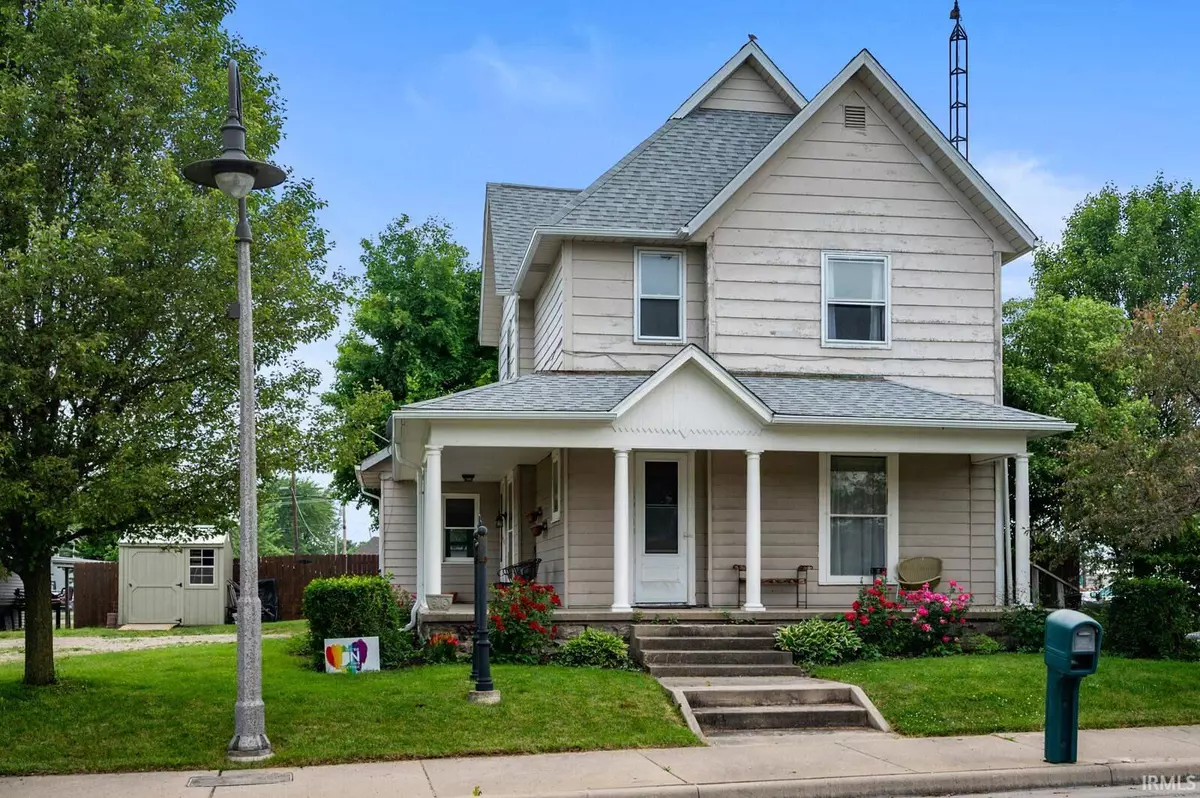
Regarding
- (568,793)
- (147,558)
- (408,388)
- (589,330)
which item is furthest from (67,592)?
(568,793)

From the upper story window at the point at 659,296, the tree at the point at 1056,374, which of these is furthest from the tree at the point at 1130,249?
the upper story window at the point at 659,296

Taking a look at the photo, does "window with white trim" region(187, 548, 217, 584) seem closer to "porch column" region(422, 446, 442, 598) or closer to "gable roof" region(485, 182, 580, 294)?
"gable roof" region(485, 182, 580, 294)

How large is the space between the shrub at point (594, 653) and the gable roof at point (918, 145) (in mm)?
6205

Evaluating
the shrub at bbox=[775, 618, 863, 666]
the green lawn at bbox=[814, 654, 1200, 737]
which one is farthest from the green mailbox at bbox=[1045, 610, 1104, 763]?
the shrub at bbox=[775, 618, 863, 666]

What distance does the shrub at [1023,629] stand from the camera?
1612 cm

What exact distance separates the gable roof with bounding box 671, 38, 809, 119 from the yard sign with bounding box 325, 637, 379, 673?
10951 mm

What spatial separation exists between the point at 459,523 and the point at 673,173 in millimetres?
9296

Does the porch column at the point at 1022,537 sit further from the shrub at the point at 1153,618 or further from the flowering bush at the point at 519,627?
the flowering bush at the point at 519,627

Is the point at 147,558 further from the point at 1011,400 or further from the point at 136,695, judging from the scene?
the point at 1011,400

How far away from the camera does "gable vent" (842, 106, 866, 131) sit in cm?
1850

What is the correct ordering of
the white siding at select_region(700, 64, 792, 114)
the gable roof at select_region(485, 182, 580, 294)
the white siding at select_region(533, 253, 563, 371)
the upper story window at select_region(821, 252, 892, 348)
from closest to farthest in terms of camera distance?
the upper story window at select_region(821, 252, 892, 348) → the white siding at select_region(533, 253, 563, 371) → the white siding at select_region(700, 64, 792, 114) → the gable roof at select_region(485, 182, 580, 294)

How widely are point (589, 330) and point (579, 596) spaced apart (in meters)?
3.91

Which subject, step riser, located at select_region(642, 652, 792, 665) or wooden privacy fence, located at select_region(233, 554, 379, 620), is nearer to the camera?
step riser, located at select_region(642, 652, 792, 665)

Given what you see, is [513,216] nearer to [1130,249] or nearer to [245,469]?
[245,469]
